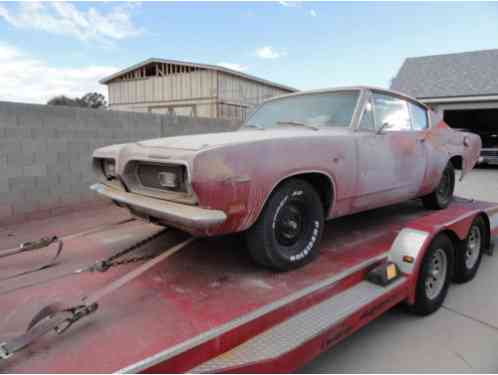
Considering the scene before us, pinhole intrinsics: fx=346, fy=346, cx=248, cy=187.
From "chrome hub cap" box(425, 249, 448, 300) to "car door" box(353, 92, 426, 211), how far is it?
651mm

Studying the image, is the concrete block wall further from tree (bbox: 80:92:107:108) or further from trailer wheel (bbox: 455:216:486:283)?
tree (bbox: 80:92:107:108)

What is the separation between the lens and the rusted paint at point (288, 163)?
2.05m

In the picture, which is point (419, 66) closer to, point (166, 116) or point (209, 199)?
point (166, 116)

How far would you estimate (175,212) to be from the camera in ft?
6.86

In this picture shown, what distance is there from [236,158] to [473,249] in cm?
305

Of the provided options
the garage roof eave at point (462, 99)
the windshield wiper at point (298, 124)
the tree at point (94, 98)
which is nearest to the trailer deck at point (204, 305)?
the windshield wiper at point (298, 124)

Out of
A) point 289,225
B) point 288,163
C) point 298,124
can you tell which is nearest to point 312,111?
point 298,124

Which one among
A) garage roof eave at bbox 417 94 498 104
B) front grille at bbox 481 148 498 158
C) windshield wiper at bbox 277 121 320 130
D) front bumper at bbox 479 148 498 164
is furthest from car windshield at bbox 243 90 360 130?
front grille at bbox 481 148 498 158

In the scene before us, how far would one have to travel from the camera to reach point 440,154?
3.98 metres

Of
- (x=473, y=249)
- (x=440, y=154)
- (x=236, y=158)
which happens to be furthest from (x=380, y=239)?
(x=236, y=158)

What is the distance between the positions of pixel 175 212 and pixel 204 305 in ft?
1.87

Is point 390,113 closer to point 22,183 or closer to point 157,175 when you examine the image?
point 157,175

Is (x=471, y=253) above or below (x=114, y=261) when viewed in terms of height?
below

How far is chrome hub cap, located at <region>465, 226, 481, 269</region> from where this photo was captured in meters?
3.59
